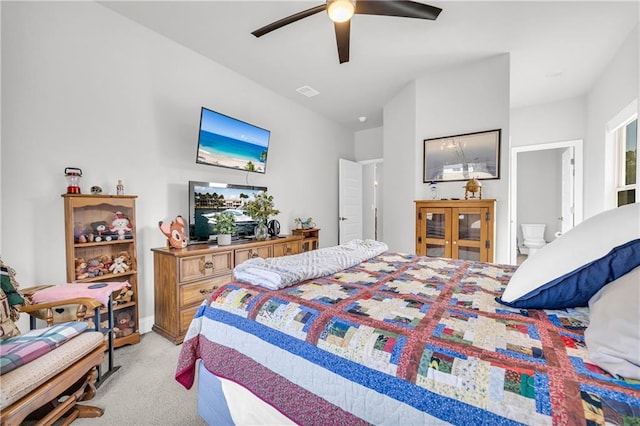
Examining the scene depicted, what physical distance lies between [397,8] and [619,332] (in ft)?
7.17

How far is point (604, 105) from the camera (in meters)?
3.48

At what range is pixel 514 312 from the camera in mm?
1076

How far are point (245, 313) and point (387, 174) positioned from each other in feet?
11.5

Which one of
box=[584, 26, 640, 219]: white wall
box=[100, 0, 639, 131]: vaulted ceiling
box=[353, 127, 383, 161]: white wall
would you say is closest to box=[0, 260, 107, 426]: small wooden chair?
box=[100, 0, 639, 131]: vaulted ceiling

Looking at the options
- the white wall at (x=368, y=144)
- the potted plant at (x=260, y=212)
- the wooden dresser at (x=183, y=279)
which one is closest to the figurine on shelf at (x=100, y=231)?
the wooden dresser at (x=183, y=279)

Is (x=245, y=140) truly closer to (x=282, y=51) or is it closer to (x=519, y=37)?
(x=282, y=51)

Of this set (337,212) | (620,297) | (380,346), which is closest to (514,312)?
(620,297)

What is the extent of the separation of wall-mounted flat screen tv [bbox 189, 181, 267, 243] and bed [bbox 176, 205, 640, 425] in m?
1.63

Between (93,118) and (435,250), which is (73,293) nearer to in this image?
(93,118)

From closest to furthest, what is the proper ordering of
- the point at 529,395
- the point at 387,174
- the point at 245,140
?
1. the point at 529,395
2. the point at 245,140
3. the point at 387,174

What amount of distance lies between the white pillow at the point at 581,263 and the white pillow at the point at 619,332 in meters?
0.11

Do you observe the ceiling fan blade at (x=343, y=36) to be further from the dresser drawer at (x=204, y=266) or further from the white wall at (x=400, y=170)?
the dresser drawer at (x=204, y=266)

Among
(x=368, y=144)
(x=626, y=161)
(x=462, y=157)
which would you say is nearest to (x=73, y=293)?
(x=462, y=157)

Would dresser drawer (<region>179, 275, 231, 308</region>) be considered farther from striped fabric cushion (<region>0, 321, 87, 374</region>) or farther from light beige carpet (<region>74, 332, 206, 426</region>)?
striped fabric cushion (<region>0, 321, 87, 374</region>)
